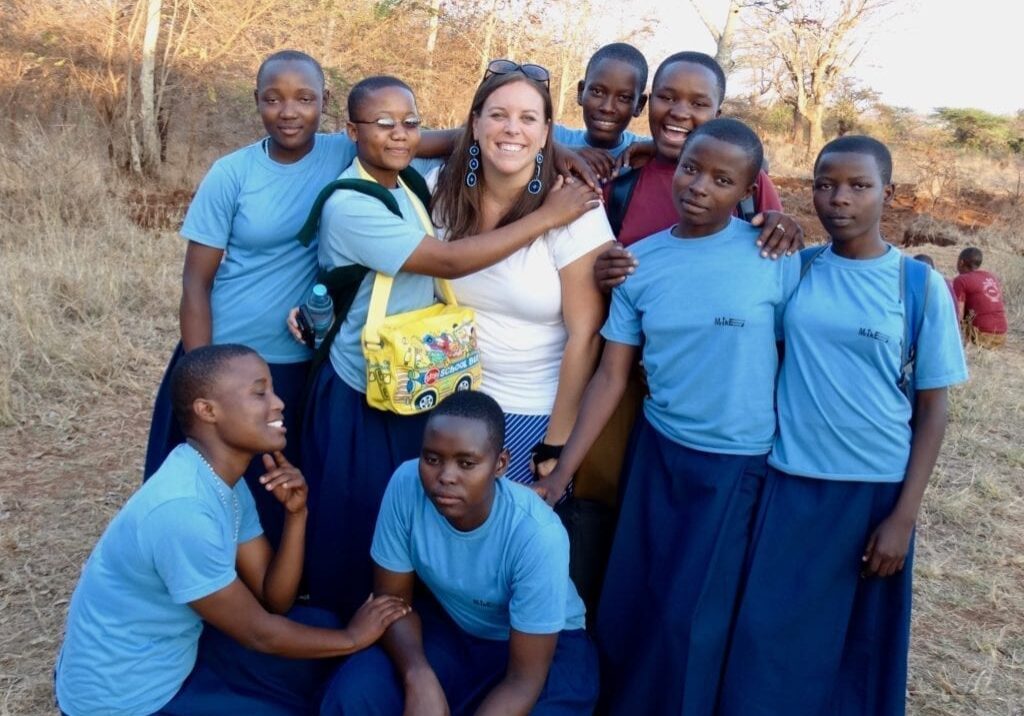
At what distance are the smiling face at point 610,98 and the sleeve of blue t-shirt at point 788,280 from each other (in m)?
0.87

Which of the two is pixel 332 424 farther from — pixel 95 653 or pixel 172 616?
pixel 95 653

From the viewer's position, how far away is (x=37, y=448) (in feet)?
14.3

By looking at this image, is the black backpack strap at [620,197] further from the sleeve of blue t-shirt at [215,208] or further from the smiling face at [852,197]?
the sleeve of blue t-shirt at [215,208]

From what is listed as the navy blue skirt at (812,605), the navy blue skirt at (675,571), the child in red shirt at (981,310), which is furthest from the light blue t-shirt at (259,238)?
the child in red shirt at (981,310)

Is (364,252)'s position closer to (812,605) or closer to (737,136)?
(737,136)

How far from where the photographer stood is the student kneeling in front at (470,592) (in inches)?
82.5

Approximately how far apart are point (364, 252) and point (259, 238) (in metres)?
0.51

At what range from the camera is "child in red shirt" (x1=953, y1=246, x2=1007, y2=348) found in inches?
303

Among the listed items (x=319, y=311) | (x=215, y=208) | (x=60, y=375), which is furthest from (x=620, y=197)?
(x=60, y=375)

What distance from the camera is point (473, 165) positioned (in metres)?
2.48

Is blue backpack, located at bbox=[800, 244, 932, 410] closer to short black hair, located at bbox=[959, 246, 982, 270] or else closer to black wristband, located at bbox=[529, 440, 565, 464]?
black wristband, located at bbox=[529, 440, 565, 464]

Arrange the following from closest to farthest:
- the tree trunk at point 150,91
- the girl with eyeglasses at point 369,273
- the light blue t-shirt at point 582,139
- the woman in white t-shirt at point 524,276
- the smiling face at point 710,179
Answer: the smiling face at point 710,179, the girl with eyeglasses at point 369,273, the woman in white t-shirt at point 524,276, the light blue t-shirt at point 582,139, the tree trunk at point 150,91

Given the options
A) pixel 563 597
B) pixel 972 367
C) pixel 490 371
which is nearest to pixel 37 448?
pixel 490 371

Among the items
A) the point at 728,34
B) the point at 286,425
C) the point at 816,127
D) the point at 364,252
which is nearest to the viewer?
the point at 364,252
